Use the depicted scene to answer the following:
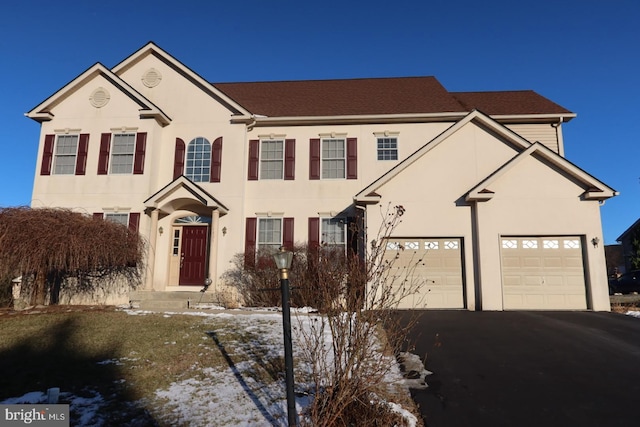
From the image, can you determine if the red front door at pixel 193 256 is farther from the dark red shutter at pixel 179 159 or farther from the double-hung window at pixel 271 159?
the double-hung window at pixel 271 159

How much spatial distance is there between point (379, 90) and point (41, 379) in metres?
15.5

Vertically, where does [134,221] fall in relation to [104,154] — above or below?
below

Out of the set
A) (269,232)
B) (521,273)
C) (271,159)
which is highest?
(271,159)

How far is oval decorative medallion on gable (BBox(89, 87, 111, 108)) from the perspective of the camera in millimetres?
15250

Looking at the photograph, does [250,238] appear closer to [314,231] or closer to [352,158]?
[314,231]

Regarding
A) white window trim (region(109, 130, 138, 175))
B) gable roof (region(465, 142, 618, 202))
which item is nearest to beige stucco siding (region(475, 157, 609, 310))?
gable roof (region(465, 142, 618, 202))

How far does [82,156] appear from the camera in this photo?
15.0m

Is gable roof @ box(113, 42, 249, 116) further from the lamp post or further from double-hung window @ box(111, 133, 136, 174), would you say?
the lamp post

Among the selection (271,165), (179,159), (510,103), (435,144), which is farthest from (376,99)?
(179,159)

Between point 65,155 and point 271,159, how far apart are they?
750cm

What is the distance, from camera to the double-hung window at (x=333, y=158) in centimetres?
1515

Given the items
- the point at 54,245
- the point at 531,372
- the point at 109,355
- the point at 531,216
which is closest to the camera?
the point at 531,372

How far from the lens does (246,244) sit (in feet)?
48.1

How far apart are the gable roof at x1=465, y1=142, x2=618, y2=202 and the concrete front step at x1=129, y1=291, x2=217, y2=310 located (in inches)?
353
